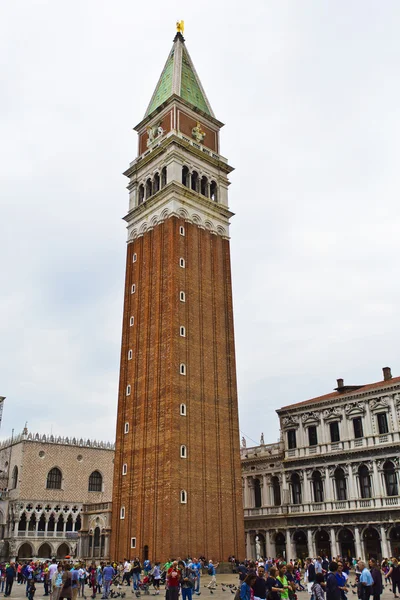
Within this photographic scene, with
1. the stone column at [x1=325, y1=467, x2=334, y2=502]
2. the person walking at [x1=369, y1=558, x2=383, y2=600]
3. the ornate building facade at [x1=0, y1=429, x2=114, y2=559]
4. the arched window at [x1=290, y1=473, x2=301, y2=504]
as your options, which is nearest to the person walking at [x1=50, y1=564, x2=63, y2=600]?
the person walking at [x1=369, y1=558, x2=383, y2=600]

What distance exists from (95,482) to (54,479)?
219 inches

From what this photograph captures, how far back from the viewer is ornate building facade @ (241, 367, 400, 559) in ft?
145

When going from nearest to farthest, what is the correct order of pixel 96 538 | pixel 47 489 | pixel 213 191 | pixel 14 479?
pixel 96 538 → pixel 213 191 → pixel 47 489 → pixel 14 479

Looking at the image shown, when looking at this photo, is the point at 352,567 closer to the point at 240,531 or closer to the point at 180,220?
the point at 240,531

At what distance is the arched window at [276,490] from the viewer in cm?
5203

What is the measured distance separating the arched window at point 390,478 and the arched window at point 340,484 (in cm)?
395

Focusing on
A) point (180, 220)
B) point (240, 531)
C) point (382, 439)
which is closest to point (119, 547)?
point (240, 531)

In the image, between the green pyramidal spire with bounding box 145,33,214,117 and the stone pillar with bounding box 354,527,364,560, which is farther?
the green pyramidal spire with bounding box 145,33,214,117

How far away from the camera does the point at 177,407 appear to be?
42.5 metres

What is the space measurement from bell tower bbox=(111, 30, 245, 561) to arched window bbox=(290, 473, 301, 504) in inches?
320

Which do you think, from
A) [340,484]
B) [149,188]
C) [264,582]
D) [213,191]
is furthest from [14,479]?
[264,582]

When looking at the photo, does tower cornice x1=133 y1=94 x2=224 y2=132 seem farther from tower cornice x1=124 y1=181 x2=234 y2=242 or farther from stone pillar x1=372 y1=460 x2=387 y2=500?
stone pillar x1=372 y1=460 x2=387 y2=500

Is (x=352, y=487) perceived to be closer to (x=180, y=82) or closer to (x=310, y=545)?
(x=310, y=545)

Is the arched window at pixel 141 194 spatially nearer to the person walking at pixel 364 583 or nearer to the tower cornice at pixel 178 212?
the tower cornice at pixel 178 212
